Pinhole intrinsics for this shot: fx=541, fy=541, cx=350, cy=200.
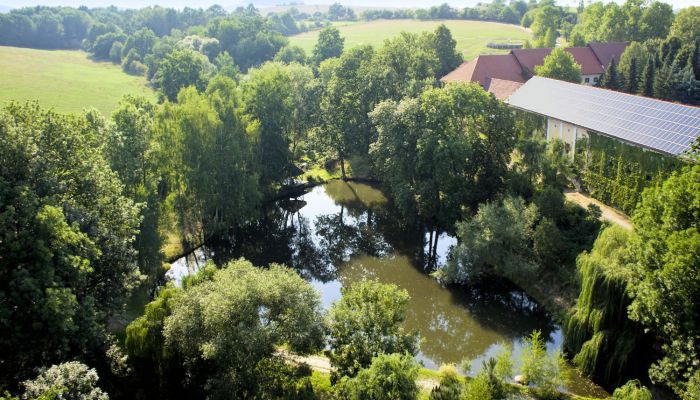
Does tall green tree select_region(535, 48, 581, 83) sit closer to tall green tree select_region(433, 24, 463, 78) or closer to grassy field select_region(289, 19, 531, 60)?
tall green tree select_region(433, 24, 463, 78)

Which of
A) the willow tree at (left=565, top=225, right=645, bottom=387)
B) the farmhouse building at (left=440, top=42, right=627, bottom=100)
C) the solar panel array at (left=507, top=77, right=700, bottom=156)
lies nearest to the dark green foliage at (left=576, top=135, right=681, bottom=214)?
the solar panel array at (left=507, top=77, right=700, bottom=156)

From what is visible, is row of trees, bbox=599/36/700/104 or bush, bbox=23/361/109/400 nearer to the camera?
bush, bbox=23/361/109/400

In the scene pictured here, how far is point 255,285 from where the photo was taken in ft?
70.6

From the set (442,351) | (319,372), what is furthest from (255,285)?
(442,351)

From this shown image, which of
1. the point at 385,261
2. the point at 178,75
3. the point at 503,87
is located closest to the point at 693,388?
the point at 385,261

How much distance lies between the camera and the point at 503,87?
62656mm

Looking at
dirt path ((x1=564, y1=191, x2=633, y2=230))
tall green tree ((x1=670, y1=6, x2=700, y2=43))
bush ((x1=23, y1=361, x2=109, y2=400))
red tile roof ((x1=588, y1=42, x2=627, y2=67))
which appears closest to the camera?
bush ((x1=23, y1=361, x2=109, y2=400))

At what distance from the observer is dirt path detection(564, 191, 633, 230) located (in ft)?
120

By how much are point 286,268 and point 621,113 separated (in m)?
30.1

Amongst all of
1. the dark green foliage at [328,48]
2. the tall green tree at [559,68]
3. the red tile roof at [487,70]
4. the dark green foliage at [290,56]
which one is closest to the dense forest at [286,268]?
the red tile roof at [487,70]

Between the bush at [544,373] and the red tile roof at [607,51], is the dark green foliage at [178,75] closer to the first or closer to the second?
the red tile roof at [607,51]

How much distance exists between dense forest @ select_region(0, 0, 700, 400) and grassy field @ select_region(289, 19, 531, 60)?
6426 centimetres

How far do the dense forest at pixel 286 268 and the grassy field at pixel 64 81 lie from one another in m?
34.5

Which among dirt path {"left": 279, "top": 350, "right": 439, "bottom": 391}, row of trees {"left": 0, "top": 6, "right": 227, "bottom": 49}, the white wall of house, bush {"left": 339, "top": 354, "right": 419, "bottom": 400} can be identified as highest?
row of trees {"left": 0, "top": 6, "right": 227, "bottom": 49}
